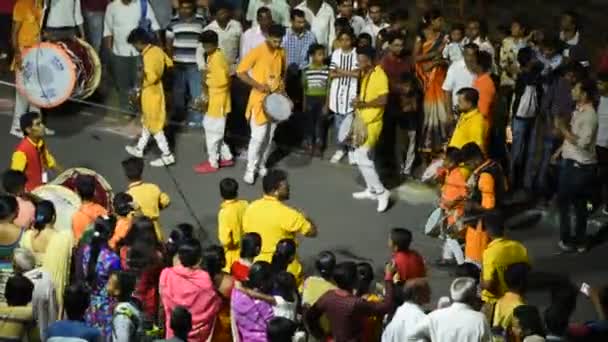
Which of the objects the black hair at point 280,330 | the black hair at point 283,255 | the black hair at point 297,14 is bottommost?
the black hair at point 280,330

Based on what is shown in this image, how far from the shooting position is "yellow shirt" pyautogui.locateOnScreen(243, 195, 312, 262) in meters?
11.3

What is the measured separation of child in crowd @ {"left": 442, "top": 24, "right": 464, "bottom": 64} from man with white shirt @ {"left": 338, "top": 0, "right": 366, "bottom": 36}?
129 centimetres

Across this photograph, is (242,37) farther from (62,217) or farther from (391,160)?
(62,217)

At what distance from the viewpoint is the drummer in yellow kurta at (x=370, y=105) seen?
1409 cm

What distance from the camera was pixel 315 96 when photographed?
608 inches

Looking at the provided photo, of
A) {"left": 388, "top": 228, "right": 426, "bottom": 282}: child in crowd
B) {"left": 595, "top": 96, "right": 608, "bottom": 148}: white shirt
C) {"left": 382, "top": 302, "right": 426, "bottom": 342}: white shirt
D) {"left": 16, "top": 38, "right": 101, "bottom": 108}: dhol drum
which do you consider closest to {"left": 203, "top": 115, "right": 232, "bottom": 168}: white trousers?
{"left": 16, "top": 38, "right": 101, "bottom": 108}: dhol drum

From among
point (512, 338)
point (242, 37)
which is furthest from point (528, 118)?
point (512, 338)

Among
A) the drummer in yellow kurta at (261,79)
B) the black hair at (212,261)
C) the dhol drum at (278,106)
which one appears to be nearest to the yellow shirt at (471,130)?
the dhol drum at (278,106)

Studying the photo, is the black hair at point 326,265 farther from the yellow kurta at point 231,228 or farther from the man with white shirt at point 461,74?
the man with white shirt at point 461,74

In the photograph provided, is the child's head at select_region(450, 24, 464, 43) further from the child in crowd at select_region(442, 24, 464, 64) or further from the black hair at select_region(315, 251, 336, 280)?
the black hair at select_region(315, 251, 336, 280)

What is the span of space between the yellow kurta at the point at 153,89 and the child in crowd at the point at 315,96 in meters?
1.49

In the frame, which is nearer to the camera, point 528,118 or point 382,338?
point 382,338

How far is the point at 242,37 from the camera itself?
1580 centimetres

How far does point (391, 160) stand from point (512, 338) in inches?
219
